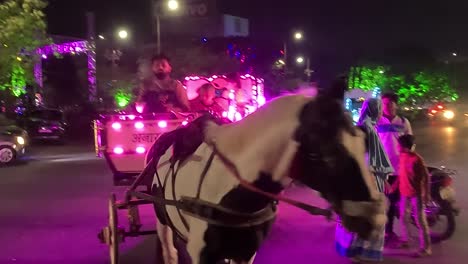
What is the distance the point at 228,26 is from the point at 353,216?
76.0m

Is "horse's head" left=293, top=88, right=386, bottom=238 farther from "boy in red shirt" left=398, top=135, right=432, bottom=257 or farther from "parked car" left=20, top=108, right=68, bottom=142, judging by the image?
"parked car" left=20, top=108, right=68, bottom=142

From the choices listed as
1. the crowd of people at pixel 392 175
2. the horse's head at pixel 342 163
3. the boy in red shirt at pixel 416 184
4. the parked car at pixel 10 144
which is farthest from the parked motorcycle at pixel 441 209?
the parked car at pixel 10 144

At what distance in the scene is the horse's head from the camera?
9.58ft

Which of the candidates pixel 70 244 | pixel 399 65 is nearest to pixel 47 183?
pixel 70 244

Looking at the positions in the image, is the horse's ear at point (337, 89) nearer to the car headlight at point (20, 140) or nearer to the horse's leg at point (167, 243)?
the horse's leg at point (167, 243)

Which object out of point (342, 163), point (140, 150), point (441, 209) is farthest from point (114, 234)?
point (441, 209)

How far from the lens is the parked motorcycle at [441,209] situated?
25.1 feet

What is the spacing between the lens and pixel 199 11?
236 ft

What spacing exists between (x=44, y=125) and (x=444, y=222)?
2254cm

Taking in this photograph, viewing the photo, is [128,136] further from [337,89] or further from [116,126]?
[337,89]

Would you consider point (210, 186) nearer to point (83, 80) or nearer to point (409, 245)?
point (409, 245)

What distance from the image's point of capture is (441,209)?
7.81 meters

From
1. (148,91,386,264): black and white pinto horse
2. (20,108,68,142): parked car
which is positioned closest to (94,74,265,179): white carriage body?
(148,91,386,264): black and white pinto horse

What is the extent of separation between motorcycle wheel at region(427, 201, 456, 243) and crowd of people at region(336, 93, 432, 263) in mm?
418
